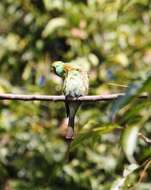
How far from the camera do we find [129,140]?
2.88 feet

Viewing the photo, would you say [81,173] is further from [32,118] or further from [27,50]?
[27,50]

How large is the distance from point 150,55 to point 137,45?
101 millimetres

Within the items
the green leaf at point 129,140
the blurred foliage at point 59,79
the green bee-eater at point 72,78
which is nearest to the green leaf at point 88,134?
the green leaf at point 129,140

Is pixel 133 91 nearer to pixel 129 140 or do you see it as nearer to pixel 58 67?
pixel 129 140

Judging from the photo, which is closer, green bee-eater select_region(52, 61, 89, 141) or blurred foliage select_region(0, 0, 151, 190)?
green bee-eater select_region(52, 61, 89, 141)

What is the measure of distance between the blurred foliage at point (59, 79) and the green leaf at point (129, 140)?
236cm

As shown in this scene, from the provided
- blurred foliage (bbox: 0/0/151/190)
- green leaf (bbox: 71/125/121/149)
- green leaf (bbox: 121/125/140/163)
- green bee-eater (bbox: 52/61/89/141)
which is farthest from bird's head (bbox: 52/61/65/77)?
blurred foliage (bbox: 0/0/151/190)

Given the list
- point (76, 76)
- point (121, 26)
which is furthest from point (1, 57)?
point (76, 76)

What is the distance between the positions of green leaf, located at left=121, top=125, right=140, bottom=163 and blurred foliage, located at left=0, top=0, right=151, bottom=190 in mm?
2362

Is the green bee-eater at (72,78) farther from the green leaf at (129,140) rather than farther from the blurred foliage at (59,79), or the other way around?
the blurred foliage at (59,79)

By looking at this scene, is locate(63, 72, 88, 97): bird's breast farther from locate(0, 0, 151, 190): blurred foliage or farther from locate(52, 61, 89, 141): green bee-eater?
locate(0, 0, 151, 190): blurred foliage

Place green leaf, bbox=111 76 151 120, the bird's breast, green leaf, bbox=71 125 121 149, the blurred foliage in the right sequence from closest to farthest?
green leaf, bbox=111 76 151 120
green leaf, bbox=71 125 121 149
the bird's breast
the blurred foliage

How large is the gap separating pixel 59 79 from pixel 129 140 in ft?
9.15

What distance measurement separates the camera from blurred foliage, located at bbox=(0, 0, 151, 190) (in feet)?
11.5
